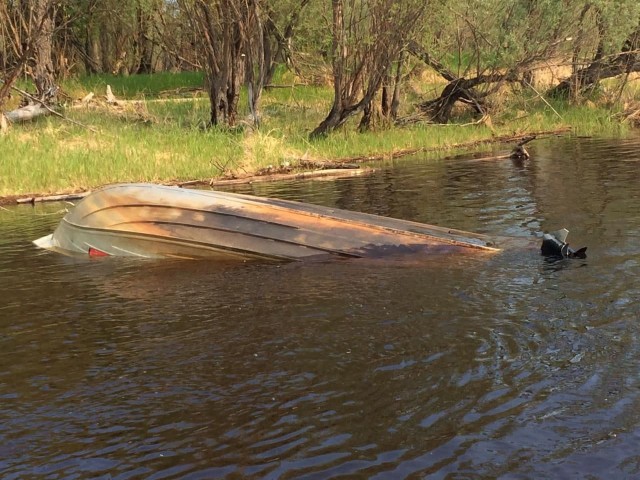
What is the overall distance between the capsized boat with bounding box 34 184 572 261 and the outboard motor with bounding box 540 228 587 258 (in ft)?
2.40

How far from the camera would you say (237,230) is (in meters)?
9.48

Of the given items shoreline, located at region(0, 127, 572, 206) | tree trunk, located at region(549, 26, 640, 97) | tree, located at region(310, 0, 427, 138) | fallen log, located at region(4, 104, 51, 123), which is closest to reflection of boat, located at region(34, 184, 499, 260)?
shoreline, located at region(0, 127, 572, 206)

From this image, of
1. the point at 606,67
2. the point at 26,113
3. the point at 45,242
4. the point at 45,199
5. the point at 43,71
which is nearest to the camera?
the point at 45,242

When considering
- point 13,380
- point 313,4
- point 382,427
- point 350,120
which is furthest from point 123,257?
point 313,4

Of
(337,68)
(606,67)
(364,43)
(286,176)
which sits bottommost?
(286,176)

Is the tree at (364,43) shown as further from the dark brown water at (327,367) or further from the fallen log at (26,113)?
the dark brown water at (327,367)

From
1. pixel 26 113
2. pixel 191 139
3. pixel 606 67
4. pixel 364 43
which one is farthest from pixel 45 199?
pixel 606 67

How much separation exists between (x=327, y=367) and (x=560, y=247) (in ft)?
13.6

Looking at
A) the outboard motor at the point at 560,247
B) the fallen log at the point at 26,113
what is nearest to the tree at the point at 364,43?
the fallen log at the point at 26,113

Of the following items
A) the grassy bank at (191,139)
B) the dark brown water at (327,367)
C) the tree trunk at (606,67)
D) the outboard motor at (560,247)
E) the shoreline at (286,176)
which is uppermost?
the tree trunk at (606,67)

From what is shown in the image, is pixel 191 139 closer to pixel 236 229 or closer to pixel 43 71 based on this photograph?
pixel 43 71

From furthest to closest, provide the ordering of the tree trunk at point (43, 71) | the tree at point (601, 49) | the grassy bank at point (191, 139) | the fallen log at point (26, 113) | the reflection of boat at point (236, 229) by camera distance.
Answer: the tree at point (601, 49)
the tree trunk at point (43, 71)
the fallen log at point (26, 113)
the grassy bank at point (191, 139)
the reflection of boat at point (236, 229)

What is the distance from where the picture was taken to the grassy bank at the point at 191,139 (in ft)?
55.3

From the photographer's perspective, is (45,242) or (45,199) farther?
(45,199)
